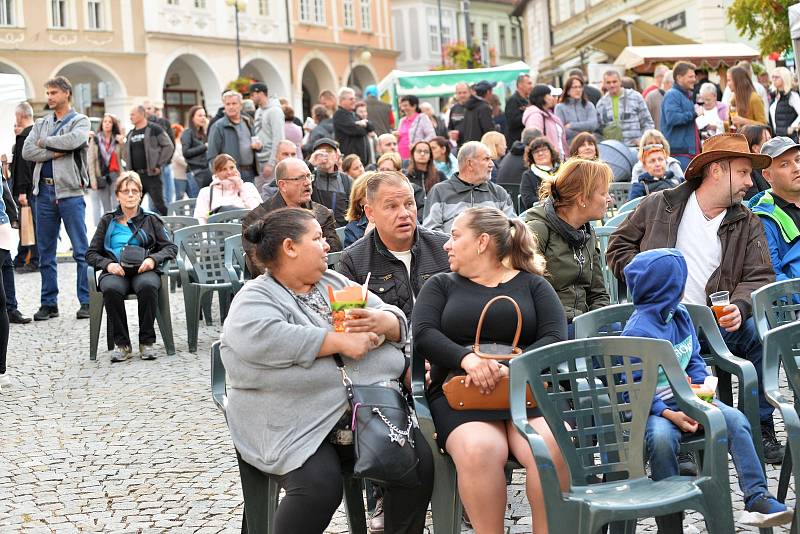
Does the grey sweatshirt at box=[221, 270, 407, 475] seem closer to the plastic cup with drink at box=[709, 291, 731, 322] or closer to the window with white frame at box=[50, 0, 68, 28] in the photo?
the plastic cup with drink at box=[709, 291, 731, 322]

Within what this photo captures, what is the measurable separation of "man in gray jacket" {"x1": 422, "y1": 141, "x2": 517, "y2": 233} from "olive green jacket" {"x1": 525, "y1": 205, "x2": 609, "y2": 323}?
282 cm

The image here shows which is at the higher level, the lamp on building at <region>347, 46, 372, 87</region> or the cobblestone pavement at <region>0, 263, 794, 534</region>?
the lamp on building at <region>347, 46, 372, 87</region>

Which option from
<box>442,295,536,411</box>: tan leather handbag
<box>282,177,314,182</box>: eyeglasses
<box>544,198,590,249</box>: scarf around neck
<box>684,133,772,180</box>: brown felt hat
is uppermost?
<box>282,177,314,182</box>: eyeglasses

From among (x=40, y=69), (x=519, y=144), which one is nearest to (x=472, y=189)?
(x=519, y=144)

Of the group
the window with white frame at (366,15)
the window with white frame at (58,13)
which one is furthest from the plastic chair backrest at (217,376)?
the window with white frame at (366,15)

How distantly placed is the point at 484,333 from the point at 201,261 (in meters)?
6.14

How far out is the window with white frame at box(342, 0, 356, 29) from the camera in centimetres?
6631

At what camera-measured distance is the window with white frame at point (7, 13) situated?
47.8 metres

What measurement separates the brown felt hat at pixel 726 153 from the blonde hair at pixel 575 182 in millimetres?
445

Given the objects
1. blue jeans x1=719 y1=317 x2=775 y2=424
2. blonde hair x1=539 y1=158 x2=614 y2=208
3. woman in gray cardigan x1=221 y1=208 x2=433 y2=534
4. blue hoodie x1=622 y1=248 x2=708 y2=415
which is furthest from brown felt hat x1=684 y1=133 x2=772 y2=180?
woman in gray cardigan x1=221 y1=208 x2=433 y2=534

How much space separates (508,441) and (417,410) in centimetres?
36

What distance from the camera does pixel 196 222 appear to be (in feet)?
40.2

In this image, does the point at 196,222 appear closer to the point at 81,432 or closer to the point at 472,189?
the point at 472,189

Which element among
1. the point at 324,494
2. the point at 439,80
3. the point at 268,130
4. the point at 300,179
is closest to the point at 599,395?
the point at 324,494
